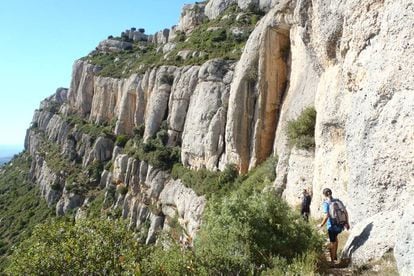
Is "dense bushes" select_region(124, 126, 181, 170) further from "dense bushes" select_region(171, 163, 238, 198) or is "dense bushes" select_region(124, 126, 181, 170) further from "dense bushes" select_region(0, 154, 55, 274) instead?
"dense bushes" select_region(0, 154, 55, 274)

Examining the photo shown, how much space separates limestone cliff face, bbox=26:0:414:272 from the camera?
901 centimetres

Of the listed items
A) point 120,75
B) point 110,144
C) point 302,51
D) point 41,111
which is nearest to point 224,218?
point 302,51

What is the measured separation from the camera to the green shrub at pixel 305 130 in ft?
60.2

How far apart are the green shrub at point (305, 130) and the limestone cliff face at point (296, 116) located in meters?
0.61

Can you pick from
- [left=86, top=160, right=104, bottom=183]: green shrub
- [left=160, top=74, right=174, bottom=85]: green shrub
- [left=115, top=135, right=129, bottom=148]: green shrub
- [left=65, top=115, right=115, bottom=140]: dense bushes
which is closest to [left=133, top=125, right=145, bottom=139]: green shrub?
[left=115, top=135, right=129, bottom=148]: green shrub

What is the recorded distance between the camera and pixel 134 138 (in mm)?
49656

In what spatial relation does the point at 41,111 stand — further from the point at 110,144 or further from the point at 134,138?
the point at 134,138

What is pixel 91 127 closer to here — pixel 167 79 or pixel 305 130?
pixel 167 79

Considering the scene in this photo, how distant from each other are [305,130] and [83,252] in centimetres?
1298

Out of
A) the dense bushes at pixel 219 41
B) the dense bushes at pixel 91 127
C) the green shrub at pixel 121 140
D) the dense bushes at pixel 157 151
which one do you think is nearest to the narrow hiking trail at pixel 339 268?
the dense bushes at pixel 219 41

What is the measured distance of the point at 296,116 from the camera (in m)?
21.4

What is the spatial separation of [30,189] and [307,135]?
65058mm

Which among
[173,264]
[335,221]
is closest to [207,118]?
[335,221]

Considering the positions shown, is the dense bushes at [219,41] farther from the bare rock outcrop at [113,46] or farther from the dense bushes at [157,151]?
the bare rock outcrop at [113,46]
